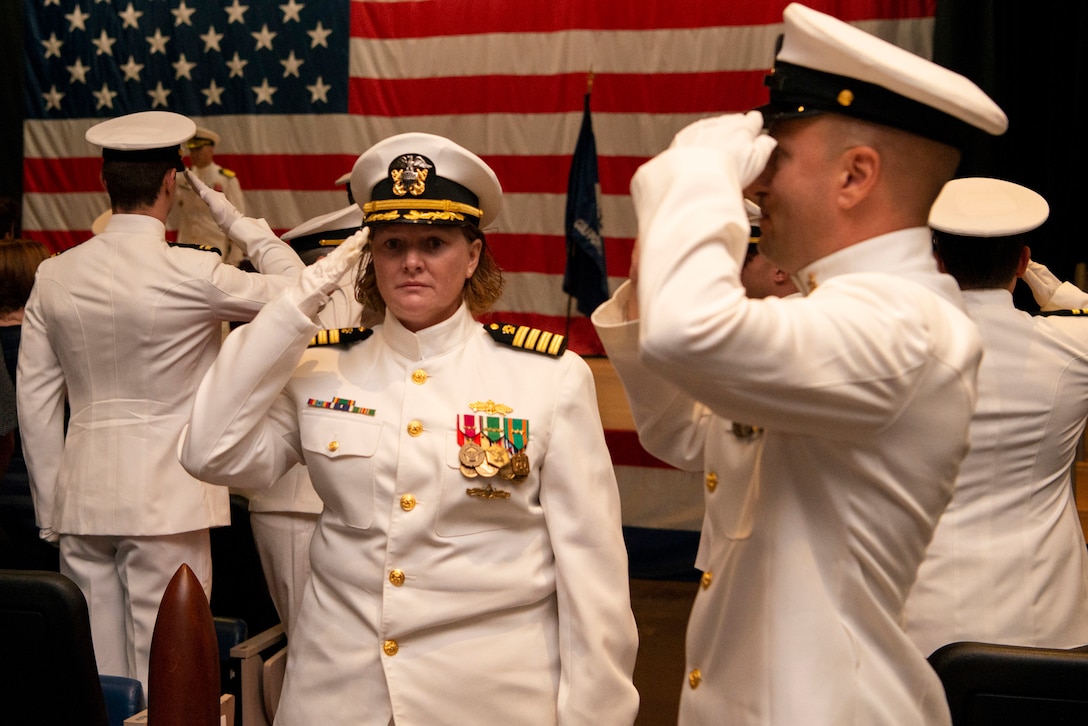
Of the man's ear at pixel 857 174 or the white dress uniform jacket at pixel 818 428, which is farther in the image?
the man's ear at pixel 857 174

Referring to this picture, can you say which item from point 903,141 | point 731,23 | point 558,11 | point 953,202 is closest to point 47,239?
point 558,11

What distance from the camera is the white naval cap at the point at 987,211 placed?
2.11 meters

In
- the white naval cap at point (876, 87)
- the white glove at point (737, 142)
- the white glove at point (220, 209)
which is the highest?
the white naval cap at point (876, 87)

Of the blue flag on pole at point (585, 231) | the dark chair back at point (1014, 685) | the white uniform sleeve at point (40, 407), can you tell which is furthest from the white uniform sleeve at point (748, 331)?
the blue flag on pole at point (585, 231)

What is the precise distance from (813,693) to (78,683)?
111cm

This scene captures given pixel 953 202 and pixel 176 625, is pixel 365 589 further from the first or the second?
pixel 953 202

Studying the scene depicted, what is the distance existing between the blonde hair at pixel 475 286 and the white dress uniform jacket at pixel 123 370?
95 centimetres

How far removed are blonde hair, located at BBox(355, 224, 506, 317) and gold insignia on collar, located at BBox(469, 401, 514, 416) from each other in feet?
0.87

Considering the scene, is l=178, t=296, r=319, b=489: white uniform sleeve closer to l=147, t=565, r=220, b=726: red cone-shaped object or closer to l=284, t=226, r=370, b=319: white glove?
l=284, t=226, r=370, b=319: white glove

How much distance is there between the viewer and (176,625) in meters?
0.60

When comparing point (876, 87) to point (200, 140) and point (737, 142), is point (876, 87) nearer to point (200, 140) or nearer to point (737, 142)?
point (737, 142)

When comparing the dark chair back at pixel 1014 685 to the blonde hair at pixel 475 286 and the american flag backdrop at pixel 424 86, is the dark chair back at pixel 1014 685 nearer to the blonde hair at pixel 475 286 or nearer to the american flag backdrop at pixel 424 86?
the blonde hair at pixel 475 286

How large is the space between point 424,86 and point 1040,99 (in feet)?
10.2

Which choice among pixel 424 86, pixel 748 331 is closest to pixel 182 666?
pixel 748 331
